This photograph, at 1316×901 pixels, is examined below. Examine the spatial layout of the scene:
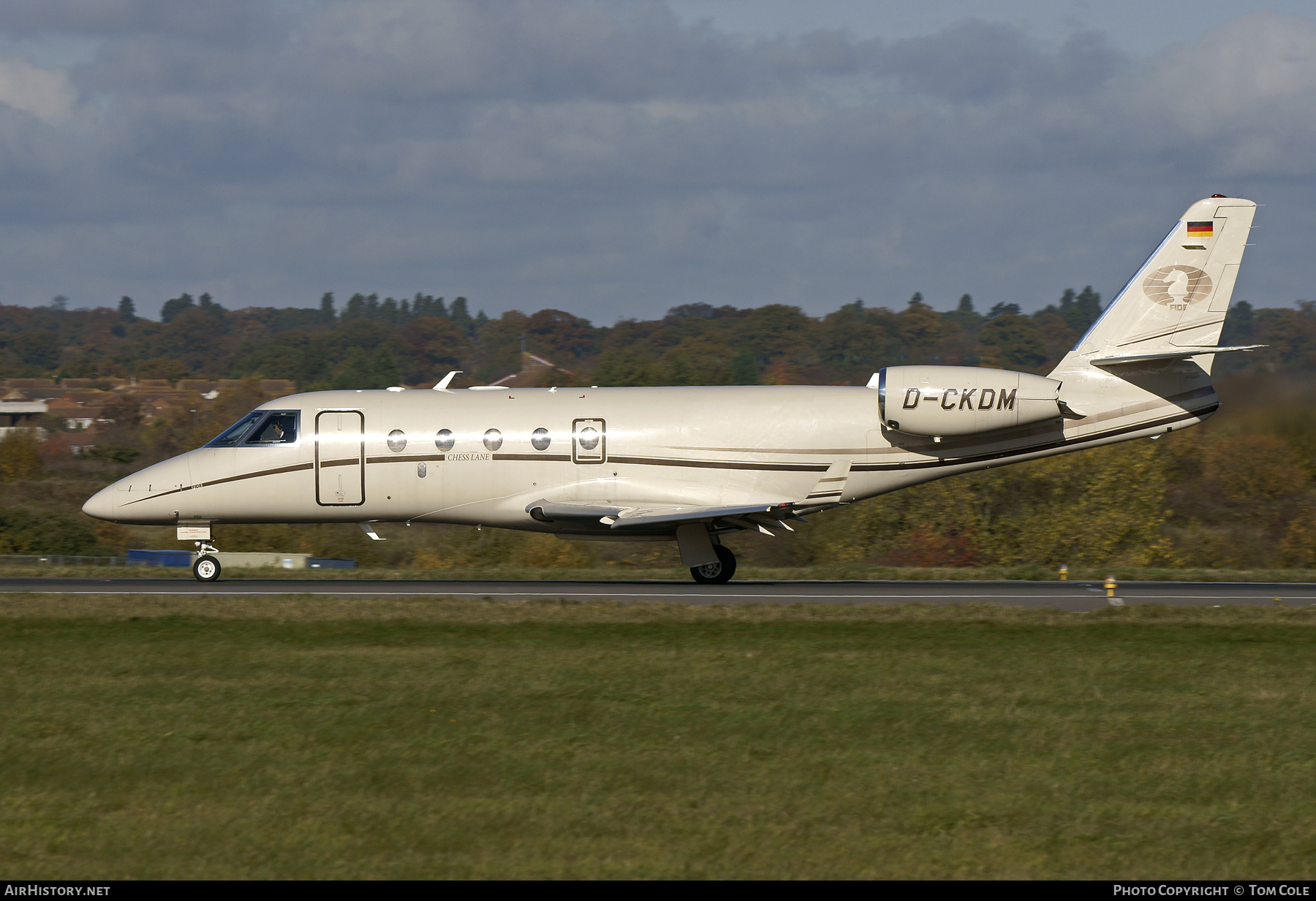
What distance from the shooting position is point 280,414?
2505cm

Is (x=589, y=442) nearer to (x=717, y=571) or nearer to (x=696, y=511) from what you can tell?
(x=696, y=511)

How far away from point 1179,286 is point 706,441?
914 centimetres

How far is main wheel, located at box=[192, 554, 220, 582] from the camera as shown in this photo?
977 inches

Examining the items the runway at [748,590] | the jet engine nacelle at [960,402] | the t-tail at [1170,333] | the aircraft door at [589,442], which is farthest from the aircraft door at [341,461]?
the t-tail at [1170,333]

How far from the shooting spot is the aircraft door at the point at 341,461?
24719mm

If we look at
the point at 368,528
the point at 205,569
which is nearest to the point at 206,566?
the point at 205,569

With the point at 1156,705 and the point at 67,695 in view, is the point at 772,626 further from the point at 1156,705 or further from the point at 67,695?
the point at 67,695

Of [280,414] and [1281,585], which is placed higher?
[280,414]

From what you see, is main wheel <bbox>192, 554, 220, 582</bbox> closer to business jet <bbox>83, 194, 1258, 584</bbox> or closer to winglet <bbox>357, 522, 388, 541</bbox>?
business jet <bbox>83, 194, 1258, 584</bbox>

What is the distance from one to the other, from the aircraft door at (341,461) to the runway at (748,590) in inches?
64.6

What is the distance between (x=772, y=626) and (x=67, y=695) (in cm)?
911

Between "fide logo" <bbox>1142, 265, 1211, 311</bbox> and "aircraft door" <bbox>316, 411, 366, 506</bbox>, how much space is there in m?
14.9
